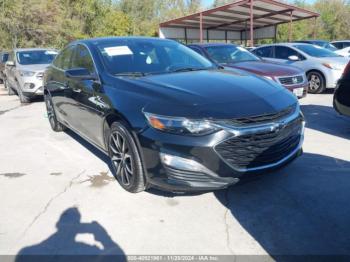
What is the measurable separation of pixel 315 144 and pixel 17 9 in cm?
2197

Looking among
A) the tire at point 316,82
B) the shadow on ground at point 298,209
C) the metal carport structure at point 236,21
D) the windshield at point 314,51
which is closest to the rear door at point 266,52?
the windshield at point 314,51

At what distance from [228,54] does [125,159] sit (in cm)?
607

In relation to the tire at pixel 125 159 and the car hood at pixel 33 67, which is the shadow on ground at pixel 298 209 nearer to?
the tire at pixel 125 159

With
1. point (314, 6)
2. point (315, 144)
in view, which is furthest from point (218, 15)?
point (314, 6)

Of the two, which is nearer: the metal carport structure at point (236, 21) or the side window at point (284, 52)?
the side window at point (284, 52)

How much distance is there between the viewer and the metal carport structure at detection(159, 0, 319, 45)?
21359mm

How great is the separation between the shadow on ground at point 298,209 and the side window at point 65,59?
10.4 feet

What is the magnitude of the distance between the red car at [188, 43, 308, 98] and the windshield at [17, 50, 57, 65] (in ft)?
16.0

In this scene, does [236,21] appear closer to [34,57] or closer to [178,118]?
[34,57]

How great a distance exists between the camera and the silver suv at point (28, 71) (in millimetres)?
10008

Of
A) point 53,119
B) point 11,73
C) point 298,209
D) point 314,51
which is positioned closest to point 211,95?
point 298,209

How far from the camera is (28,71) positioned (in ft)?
32.9

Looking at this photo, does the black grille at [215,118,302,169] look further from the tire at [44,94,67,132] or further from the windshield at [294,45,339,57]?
the windshield at [294,45,339,57]

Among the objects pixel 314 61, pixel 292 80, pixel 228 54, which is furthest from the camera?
pixel 314 61
